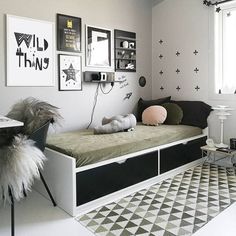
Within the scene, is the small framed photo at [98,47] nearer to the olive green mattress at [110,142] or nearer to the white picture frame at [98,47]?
the white picture frame at [98,47]

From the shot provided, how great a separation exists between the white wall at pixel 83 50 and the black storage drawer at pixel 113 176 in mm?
1106

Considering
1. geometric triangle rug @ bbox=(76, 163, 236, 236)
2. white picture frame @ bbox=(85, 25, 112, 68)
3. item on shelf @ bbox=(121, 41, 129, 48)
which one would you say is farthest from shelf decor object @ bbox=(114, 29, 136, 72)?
geometric triangle rug @ bbox=(76, 163, 236, 236)

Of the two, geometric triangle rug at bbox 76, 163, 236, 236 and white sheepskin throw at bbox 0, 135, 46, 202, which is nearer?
white sheepskin throw at bbox 0, 135, 46, 202

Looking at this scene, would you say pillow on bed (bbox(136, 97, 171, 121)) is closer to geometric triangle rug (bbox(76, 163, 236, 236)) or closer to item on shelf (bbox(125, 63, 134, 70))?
item on shelf (bbox(125, 63, 134, 70))

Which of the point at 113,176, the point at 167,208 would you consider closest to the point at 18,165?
the point at 113,176

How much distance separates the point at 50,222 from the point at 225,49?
2.99 m

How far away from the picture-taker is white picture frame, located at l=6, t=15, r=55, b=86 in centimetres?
267

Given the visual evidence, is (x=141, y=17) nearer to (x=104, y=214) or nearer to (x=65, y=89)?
(x=65, y=89)

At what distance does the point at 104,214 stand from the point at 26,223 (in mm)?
606

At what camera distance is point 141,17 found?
3.95 metres

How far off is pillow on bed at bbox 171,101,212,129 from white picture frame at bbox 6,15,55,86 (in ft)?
6.08

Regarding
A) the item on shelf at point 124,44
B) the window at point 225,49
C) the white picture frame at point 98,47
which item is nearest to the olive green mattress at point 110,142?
the window at point 225,49

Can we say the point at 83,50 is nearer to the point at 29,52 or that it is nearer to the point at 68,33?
the point at 68,33

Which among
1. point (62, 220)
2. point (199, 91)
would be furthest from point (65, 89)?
point (199, 91)
